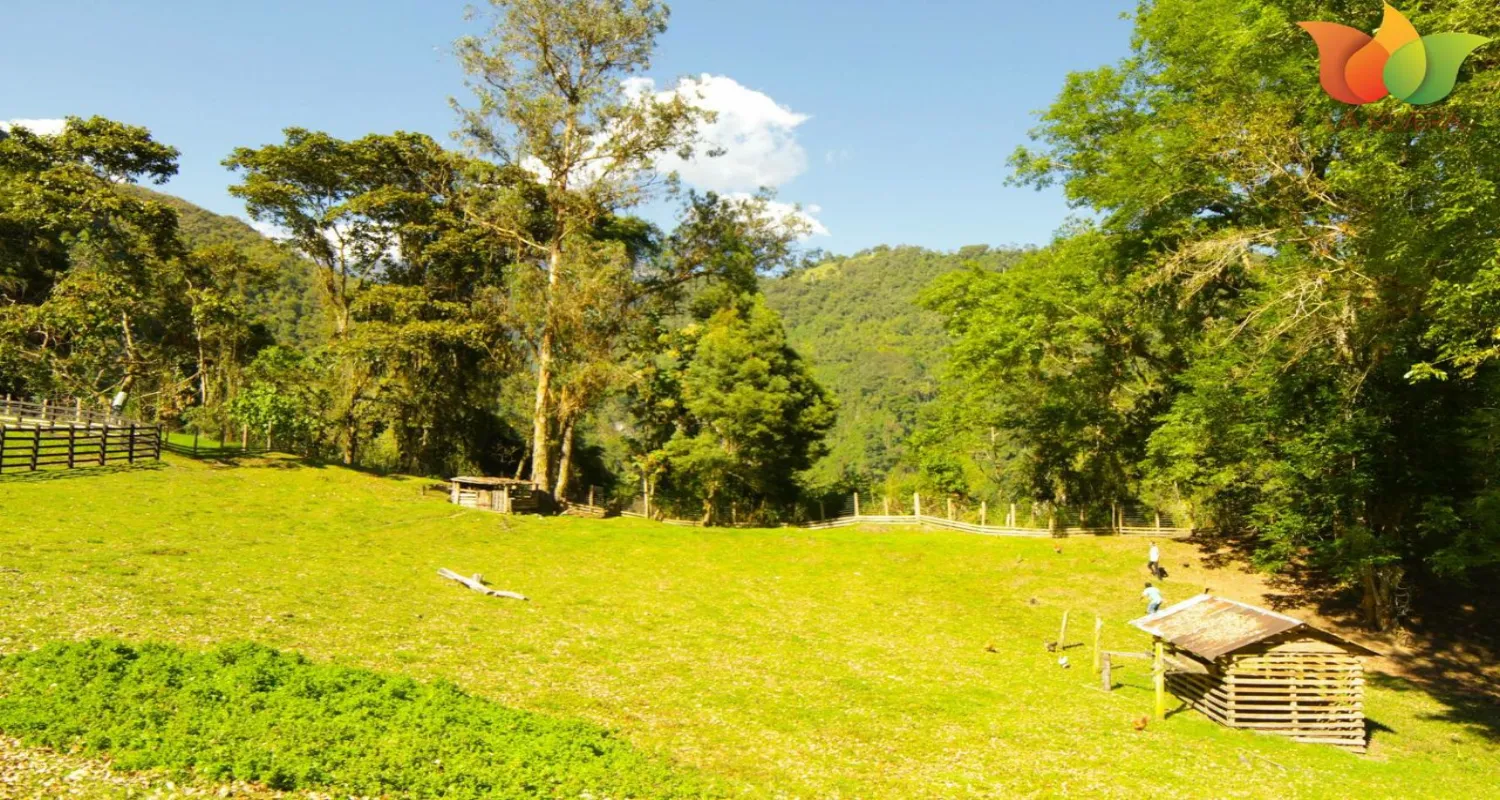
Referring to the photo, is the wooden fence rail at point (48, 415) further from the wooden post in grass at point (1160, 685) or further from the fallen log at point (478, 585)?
the wooden post in grass at point (1160, 685)

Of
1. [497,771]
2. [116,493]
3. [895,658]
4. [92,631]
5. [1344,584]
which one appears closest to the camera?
[497,771]

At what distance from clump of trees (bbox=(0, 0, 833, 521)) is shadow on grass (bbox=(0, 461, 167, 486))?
7.08 m

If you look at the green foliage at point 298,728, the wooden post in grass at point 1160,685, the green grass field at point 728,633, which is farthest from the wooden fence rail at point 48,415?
the wooden post in grass at point 1160,685

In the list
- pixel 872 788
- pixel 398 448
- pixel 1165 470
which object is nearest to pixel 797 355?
pixel 1165 470

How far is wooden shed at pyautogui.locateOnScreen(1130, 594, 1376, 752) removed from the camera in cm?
1847

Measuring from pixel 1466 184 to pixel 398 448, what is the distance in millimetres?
56459

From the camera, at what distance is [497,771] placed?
38.9 feet

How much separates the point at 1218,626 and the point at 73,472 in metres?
42.5

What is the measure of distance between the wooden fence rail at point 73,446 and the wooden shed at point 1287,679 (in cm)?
4154

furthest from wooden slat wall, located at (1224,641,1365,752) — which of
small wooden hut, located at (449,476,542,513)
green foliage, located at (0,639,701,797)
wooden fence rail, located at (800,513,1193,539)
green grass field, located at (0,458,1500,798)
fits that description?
small wooden hut, located at (449,476,542,513)

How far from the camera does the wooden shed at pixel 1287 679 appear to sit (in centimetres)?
1847

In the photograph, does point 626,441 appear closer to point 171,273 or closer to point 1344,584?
point 171,273

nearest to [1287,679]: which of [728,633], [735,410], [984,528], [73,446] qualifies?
[728,633]

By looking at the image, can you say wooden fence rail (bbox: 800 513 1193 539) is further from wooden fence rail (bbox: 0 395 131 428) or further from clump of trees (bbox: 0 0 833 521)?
wooden fence rail (bbox: 0 395 131 428)
